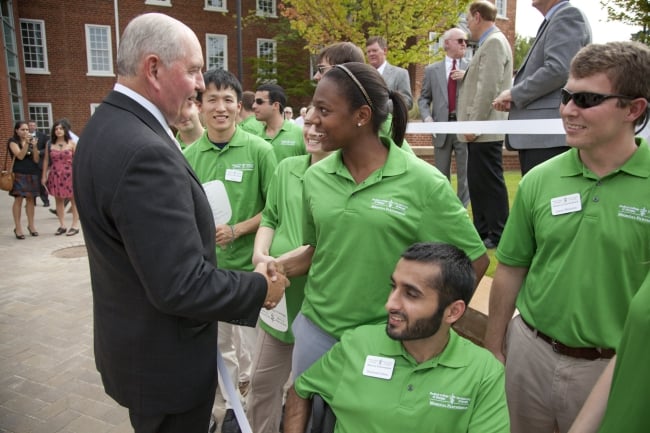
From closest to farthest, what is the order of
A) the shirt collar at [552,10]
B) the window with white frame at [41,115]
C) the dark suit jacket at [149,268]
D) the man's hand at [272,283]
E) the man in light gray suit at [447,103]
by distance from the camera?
the dark suit jacket at [149,268]
the man's hand at [272,283]
the shirt collar at [552,10]
the man in light gray suit at [447,103]
the window with white frame at [41,115]

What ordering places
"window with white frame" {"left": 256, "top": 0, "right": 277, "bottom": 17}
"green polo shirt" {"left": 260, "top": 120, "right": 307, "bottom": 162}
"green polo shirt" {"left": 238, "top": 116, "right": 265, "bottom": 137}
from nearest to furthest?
"green polo shirt" {"left": 260, "top": 120, "right": 307, "bottom": 162}
"green polo shirt" {"left": 238, "top": 116, "right": 265, "bottom": 137}
"window with white frame" {"left": 256, "top": 0, "right": 277, "bottom": 17}

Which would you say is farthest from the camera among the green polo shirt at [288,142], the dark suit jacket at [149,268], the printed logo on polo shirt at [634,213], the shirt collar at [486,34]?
the green polo shirt at [288,142]

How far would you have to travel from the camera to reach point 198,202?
1923mm

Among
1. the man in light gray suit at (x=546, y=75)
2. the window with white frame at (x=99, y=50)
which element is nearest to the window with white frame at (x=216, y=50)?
the window with white frame at (x=99, y=50)

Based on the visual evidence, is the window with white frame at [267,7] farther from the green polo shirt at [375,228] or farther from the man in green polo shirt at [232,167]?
the green polo shirt at [375,228]

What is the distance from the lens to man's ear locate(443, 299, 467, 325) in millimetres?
2088

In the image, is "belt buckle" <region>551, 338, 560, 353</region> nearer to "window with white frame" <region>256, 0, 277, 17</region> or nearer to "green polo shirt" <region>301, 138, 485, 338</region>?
"green polo shirt" <region>301, 138, 485, 338</region>

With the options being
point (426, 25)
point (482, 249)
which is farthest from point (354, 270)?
point (426, 25)

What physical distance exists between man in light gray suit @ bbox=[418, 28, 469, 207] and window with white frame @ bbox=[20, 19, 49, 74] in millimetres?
25652

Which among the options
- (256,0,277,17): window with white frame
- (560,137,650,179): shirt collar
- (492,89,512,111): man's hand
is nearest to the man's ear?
(560,137,650,179): shirt collar

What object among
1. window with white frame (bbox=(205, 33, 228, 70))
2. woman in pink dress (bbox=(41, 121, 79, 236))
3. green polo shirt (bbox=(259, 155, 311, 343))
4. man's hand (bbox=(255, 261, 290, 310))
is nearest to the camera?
man's hand (bbox=(255, 261, 290, 310))

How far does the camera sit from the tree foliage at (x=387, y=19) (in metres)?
13.0

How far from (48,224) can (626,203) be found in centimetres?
1219

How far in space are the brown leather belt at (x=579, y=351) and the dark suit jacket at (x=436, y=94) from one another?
4285 millimetres
